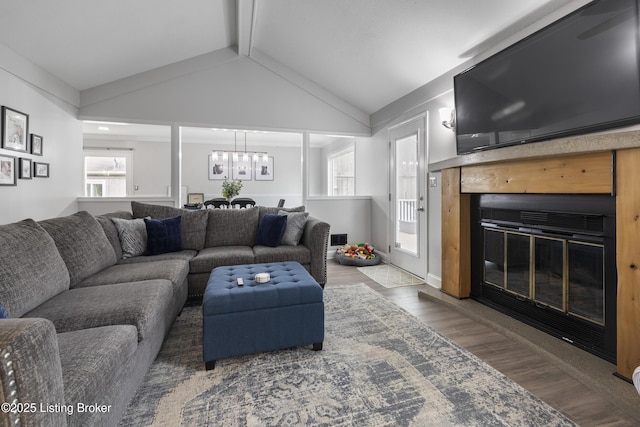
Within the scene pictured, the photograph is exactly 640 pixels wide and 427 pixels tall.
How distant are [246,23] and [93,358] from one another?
3.73 meters

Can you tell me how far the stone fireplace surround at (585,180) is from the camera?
5.19ft

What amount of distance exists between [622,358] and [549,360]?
1.14 feet

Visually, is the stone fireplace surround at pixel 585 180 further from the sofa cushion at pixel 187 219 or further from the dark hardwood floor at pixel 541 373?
the sofa cushion at pixel 187 219

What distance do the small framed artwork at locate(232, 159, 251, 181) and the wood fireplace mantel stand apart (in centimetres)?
596

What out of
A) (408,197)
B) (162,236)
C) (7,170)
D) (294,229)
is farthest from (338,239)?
(7,170)

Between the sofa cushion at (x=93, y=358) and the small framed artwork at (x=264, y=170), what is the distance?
22.2 feet

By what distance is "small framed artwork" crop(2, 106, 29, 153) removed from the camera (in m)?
2.69

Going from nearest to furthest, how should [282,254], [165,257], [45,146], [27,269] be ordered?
[27,269] → [165,257] → [282,254] → [45,146]

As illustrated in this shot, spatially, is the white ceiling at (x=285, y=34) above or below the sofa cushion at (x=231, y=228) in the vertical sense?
above

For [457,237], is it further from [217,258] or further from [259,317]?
[217,258]

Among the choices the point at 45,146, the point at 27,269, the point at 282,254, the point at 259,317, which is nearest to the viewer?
the point at 27,269

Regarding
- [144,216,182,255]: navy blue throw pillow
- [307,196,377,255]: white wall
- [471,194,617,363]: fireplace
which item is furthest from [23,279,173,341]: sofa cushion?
[307,196,377,255]: white wall

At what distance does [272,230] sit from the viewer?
11.0 feet

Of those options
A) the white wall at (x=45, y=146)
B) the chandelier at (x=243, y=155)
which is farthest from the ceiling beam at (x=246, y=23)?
the chandelier at (x=243, y=155)
